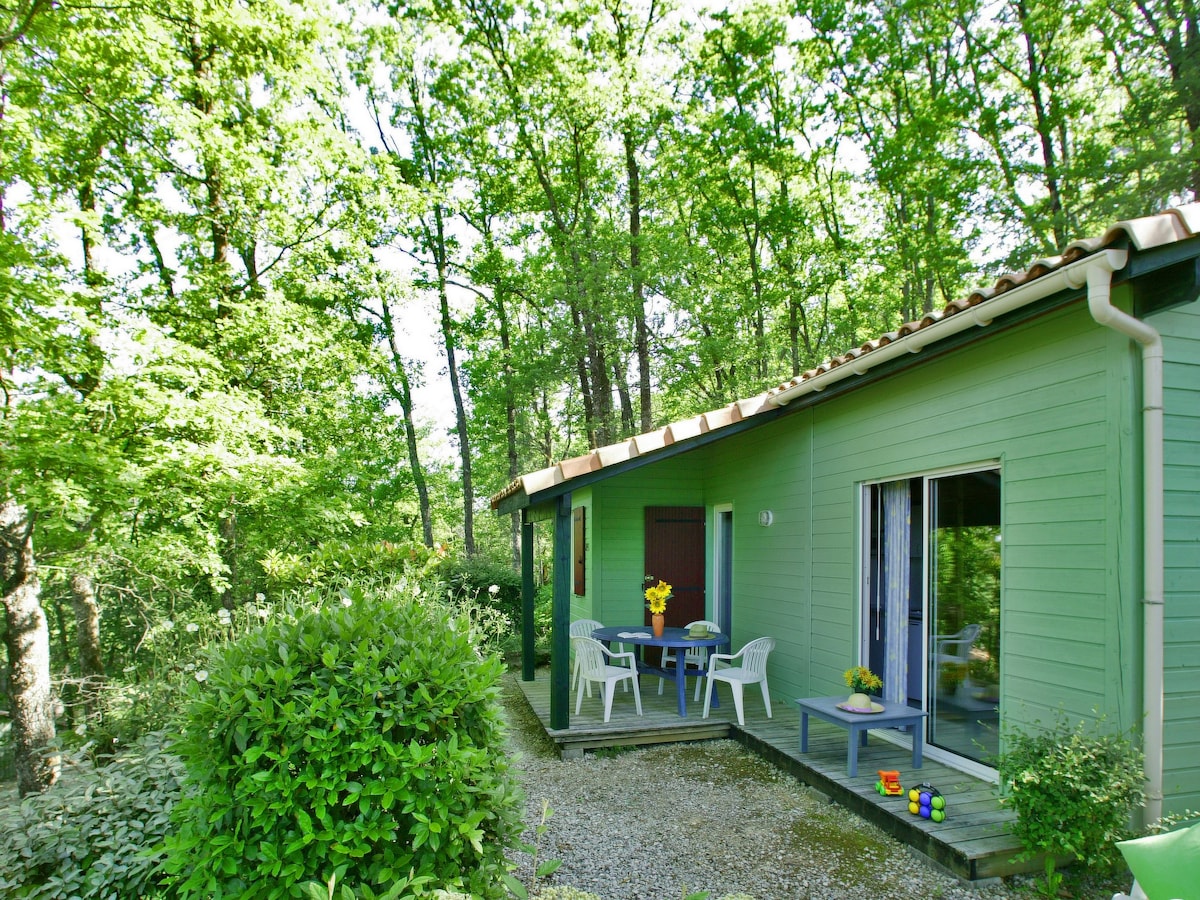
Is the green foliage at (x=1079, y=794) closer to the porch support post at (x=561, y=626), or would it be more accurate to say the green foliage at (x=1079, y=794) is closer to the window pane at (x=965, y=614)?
the window pane at (x=965, y=614)

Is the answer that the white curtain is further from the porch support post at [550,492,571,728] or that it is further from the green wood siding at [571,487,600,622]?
the green wood siding at [571,487,600,622]

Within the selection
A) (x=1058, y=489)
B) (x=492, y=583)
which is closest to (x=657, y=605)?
(x=1058, y=489)

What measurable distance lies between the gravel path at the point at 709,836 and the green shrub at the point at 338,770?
38 centimetres

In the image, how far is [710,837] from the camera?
4.07 meters

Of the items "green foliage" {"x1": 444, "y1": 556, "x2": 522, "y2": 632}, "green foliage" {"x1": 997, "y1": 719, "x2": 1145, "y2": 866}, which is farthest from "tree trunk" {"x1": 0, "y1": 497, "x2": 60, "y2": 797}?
"green foliage" {"x1": 997, "y1": 719, "x2": 1145, "y2": 866}

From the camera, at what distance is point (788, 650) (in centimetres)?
655

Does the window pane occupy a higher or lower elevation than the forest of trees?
lower

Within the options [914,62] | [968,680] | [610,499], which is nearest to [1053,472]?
[968,680]

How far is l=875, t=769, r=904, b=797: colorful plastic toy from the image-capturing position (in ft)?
13.6

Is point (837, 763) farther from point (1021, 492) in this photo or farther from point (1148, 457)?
point (1148, 457)

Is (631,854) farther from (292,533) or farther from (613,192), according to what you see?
(613,192)

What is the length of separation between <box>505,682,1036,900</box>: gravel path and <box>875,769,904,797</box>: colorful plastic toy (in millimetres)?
232

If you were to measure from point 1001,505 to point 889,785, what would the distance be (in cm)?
178

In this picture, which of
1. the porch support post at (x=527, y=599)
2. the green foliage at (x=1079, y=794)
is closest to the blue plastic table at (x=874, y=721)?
the green foliage at (x=1079, y=794)
